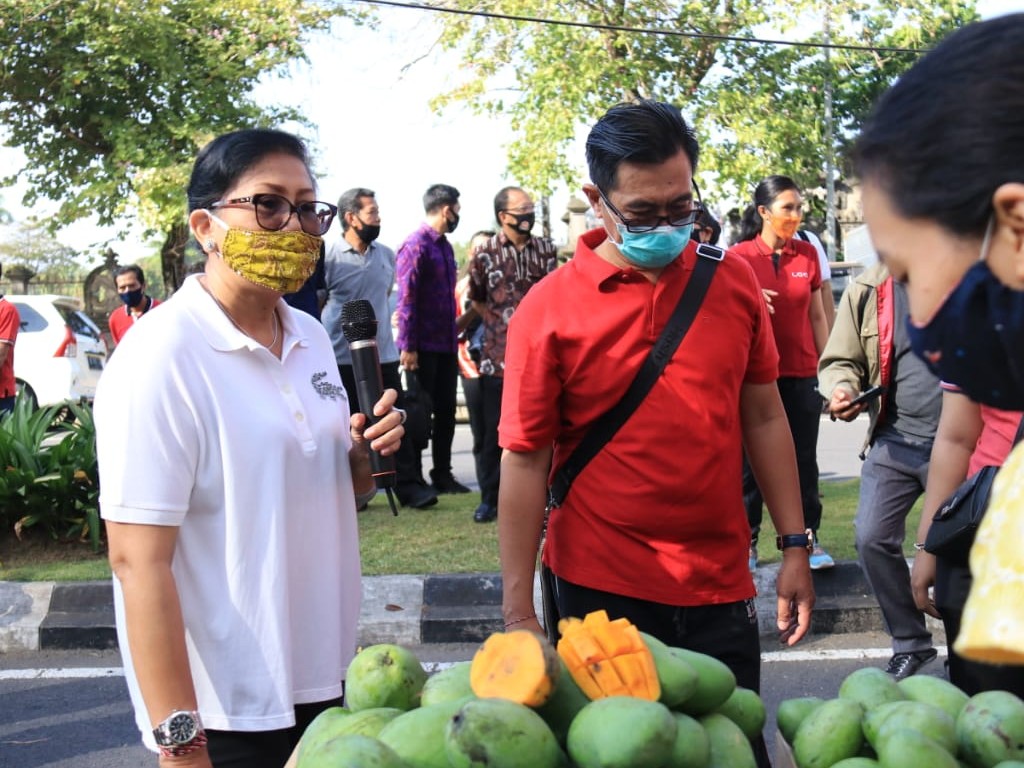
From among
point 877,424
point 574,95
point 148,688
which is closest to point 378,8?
point 574,95

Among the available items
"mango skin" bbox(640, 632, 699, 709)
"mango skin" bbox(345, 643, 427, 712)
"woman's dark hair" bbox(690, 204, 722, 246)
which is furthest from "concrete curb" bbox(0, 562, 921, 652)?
"mango skin" bbox(640, 632, 699, 709)

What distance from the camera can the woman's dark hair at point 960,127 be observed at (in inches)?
45.7

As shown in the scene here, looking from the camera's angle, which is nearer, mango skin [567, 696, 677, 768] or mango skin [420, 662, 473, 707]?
mango skin [567, 696, 677, 768]

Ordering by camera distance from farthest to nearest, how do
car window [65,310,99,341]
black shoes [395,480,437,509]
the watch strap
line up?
car window [65,310,99,341] < black shoes [395,480,437,509] < the watch strap

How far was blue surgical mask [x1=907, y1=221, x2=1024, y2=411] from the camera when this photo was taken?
1.21m

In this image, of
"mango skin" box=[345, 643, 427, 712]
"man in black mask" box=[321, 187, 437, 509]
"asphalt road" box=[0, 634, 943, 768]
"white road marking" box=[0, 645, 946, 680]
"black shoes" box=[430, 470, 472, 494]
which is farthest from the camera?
"black shoes" box=[430, 470, 472, 494]

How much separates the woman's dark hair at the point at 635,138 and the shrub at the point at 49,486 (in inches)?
179

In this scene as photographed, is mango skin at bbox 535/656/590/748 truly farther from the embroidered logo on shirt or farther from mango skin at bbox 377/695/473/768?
the embroidered logo on shirt

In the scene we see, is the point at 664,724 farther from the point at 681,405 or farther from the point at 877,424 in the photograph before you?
the point at 877,424

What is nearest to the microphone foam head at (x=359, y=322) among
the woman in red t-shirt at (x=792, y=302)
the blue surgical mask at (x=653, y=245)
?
the blue surgical mask at (x=653, y=245)

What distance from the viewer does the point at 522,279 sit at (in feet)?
24.2

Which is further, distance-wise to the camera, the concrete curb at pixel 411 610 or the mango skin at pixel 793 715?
the concrete curb at pixel 411 610

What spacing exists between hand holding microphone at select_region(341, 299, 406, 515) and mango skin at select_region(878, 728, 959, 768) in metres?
→ 1.33

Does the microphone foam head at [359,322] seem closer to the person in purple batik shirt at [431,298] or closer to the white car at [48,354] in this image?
Result: the person in purple batik shirt at [431,298]
